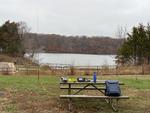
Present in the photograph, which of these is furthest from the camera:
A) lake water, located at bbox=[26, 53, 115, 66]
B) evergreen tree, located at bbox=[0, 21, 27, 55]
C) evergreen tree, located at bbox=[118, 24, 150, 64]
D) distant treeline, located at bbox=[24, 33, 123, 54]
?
distant treeline, located at bbox=[24, 33, 123, 54]

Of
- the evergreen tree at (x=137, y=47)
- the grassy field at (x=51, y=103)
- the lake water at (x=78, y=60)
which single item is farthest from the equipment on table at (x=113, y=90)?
the evergreen tree at (x=137, y=47)

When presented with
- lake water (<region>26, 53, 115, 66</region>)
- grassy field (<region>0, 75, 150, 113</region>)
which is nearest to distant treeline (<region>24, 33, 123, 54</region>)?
lake water (<region>26, 53, 115, 66</region>)

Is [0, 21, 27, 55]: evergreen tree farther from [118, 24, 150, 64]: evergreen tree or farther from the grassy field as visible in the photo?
the grassy field

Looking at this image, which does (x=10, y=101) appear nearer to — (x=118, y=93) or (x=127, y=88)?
(x=118, y=93)

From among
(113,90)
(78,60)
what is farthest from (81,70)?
(113,90)

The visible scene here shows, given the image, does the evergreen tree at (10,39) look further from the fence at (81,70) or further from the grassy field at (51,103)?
the grassy field at (51,103)

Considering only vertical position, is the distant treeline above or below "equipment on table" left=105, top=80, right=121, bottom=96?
above

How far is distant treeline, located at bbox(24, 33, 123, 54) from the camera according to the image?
234 ft

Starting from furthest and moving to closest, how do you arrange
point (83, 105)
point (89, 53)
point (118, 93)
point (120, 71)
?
point (89, 53), point (120, 71), point (83, 105), point (118, 93)

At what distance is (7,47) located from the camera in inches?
2355

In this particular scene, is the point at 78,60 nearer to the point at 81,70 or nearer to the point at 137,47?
the point at 137,47

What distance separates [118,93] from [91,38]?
Answer: 221ft

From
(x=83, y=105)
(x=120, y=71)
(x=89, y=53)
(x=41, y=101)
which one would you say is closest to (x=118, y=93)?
(x=83, y=105)

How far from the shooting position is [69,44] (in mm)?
79312
